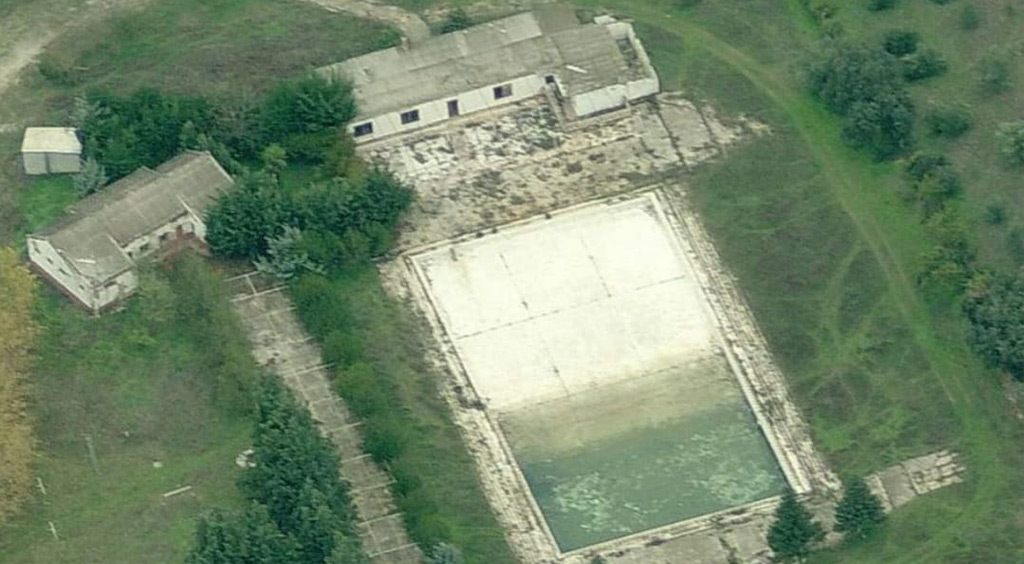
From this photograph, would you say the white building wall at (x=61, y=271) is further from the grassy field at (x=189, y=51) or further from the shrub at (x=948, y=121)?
the shrub at (x=948, y=121)

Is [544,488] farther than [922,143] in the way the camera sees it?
No

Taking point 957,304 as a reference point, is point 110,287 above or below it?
below

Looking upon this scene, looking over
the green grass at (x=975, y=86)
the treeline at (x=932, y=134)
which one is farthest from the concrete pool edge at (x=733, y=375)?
the green grass at (x=975, y=86)

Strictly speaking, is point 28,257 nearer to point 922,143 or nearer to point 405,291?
Answer: point 405,291


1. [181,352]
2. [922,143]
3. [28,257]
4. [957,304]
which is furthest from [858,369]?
[28,257]

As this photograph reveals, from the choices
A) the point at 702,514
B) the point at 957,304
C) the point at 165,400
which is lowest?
the point at 165,400

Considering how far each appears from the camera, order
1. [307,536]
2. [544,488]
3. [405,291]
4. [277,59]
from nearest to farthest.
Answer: [307,536]
[544,488]
[405,291]
[277,59]
